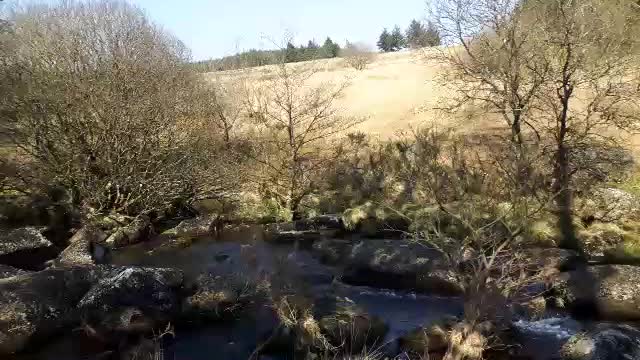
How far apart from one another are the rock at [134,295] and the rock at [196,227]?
5.77 meters

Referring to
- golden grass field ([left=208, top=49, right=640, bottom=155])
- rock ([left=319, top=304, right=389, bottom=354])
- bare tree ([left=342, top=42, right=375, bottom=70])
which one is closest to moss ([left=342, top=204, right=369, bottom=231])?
golden grass field ([left=208, top=49, right=640, bottom=155])

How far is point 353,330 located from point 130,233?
1035cm

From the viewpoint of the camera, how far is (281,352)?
34.3 ft

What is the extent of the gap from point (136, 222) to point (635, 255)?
51.7 ft

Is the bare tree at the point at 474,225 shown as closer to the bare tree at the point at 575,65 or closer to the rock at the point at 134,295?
the bare tree at the point at 575,65

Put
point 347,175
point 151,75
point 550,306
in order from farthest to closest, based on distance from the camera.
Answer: point 347,175 < point 151,75 < point 550,306

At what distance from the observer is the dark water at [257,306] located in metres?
10.7

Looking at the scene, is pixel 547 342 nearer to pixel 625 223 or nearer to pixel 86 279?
pixel 625 223

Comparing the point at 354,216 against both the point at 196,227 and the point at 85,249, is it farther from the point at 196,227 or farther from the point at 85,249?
the point at 85,249

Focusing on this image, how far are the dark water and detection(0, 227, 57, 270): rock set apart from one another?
2.11 m

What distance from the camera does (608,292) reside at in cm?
1239

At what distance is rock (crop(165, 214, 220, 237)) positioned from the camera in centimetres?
1877

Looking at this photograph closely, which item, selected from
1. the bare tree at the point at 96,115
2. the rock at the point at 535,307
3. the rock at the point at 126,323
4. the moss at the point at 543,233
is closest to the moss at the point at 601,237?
the moss at the point at 543,233


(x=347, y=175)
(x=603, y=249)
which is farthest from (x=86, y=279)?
(x=603, y=249)
